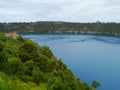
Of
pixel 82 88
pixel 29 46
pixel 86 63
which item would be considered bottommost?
pixel 86 63

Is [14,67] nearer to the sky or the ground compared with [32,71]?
nearer to the sky

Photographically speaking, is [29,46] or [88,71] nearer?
[29,46]

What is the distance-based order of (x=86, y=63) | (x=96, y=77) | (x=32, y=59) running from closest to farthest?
1. (x=32, y=59)
2. (x=96, y=77)
3. (x=86, y=63)

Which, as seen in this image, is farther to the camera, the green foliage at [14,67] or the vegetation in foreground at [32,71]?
the green foliage at [14,67]

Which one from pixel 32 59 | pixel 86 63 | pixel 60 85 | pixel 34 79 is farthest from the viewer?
pixel 86 63

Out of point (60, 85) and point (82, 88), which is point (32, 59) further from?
point (60, 85)

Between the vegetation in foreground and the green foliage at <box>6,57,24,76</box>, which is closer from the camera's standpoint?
the vegetation in foreground

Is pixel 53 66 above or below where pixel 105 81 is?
above

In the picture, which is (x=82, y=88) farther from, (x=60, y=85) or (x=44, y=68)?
(x=60, y=85)

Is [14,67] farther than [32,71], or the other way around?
[32,71]

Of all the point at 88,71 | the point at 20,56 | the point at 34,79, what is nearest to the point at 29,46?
the point at 20,56
